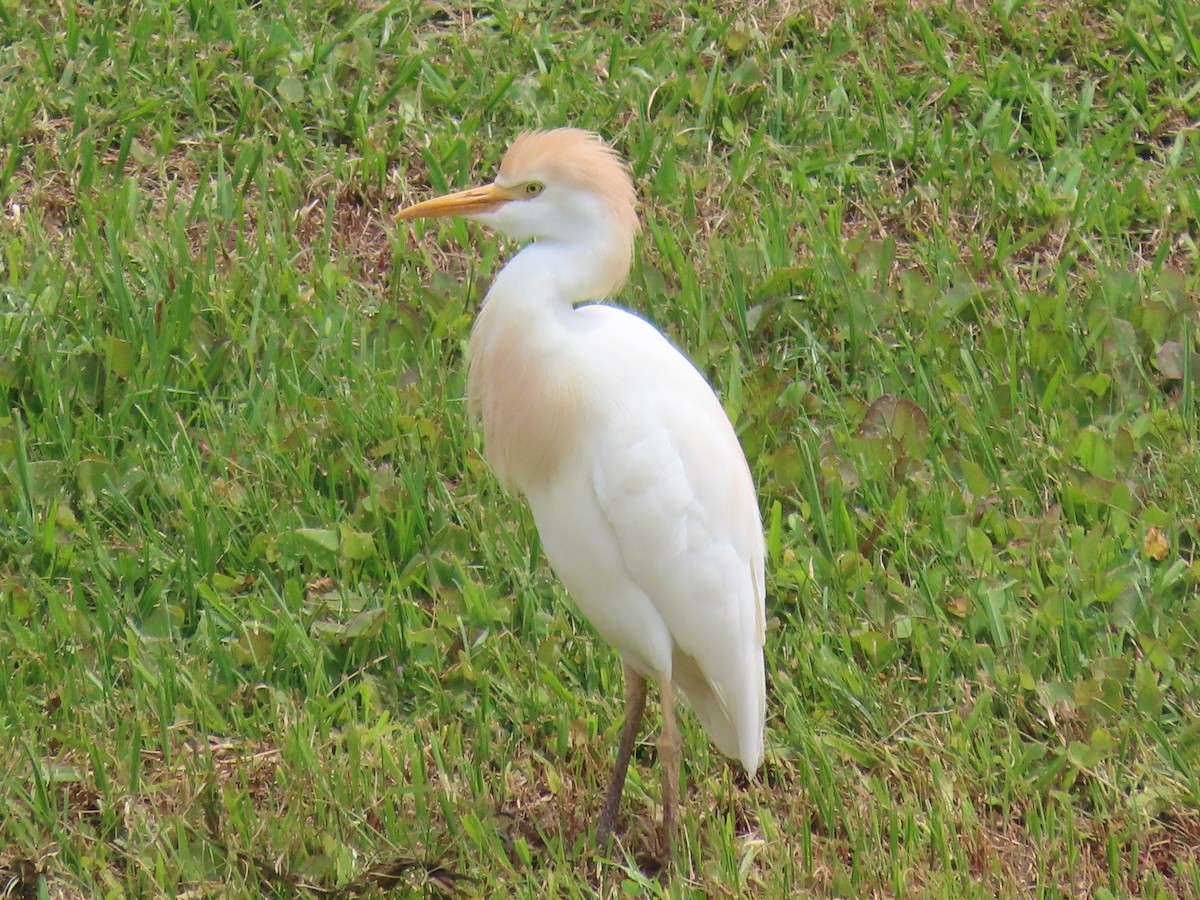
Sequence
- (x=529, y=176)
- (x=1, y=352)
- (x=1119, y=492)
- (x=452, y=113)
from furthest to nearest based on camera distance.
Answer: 1. (x=452, y=113)
2. (x=1, y=352)
3. (x=1119, y=492)
4. (x=529, y=176)

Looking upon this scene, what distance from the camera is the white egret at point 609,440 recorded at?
2.67m

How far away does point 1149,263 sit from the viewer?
439 centimetres

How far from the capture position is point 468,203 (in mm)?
2736

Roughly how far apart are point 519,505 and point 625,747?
0.81 meters

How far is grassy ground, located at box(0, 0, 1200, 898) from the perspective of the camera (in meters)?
2.91

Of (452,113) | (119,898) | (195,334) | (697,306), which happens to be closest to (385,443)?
(195,334)

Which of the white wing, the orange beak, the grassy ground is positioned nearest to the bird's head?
the orange beak

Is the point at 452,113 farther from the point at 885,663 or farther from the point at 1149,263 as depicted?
the point at 885,663

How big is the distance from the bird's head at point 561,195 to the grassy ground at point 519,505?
965 millimetres

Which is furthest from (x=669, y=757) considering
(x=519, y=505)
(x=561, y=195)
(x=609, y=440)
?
(x=561, y=195)

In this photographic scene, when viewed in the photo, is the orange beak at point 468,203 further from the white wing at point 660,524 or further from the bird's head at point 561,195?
the white wing at point 660,524

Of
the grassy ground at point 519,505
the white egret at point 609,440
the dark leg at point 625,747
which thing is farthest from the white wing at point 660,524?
the grassy ground at point 519,505

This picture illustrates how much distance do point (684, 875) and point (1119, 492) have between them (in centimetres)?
141

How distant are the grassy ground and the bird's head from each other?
0.97 meters
